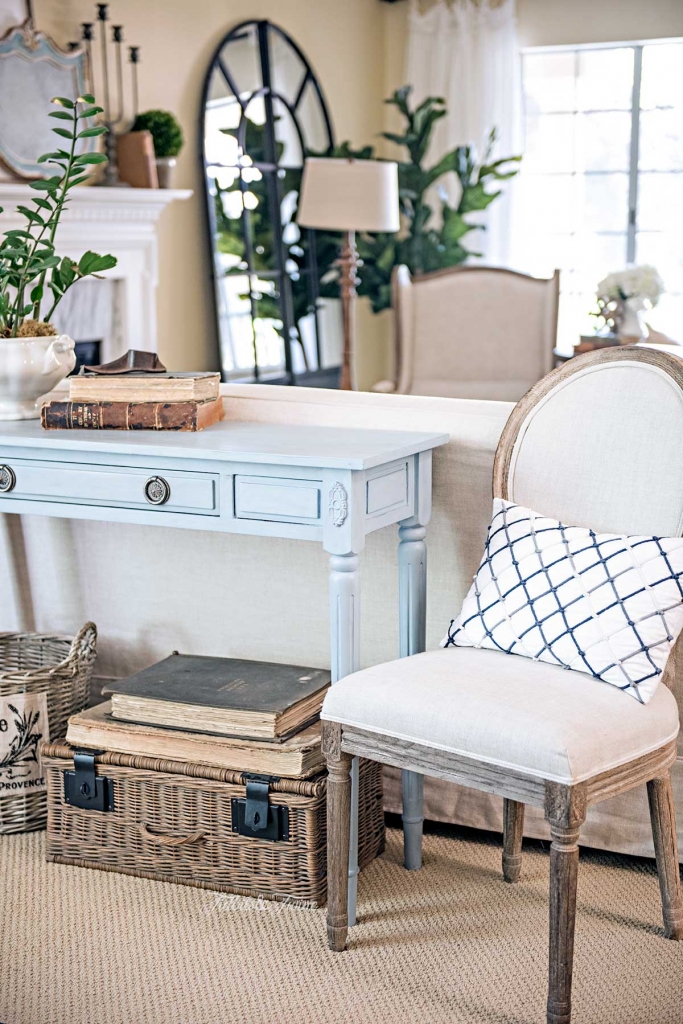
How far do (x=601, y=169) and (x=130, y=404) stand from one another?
4.84 metres

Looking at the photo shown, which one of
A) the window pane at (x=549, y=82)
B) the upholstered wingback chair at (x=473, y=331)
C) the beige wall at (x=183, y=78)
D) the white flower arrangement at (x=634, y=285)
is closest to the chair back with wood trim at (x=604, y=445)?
the white flower arrangement at (x=634, y=285)

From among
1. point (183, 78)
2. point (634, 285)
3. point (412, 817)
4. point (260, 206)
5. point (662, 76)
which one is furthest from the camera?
point (662, 76)

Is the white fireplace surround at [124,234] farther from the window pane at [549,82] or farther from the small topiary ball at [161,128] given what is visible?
the window pane at [549,82]

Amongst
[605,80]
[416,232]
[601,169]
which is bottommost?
[416,232]

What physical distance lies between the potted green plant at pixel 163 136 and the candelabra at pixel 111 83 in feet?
0.30

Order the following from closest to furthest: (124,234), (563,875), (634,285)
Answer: (563,875), (634,285), (124,234)

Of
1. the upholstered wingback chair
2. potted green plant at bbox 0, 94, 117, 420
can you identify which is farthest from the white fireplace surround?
potted green plant at bbox 0, 94, 117, 420

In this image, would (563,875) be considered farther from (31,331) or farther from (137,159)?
(137,159)

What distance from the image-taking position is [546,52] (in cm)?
625

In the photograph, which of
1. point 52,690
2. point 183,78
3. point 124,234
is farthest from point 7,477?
point 183,78

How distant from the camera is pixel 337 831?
181cm

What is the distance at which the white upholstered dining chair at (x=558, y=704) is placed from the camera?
5.08ft

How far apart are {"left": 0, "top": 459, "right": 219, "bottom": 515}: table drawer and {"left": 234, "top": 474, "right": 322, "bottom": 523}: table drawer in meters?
0.05

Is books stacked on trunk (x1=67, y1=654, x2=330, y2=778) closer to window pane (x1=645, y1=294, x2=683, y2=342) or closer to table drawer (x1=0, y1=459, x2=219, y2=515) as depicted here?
table drawer (x1=0, y1=459, x2=219, y2=515)
